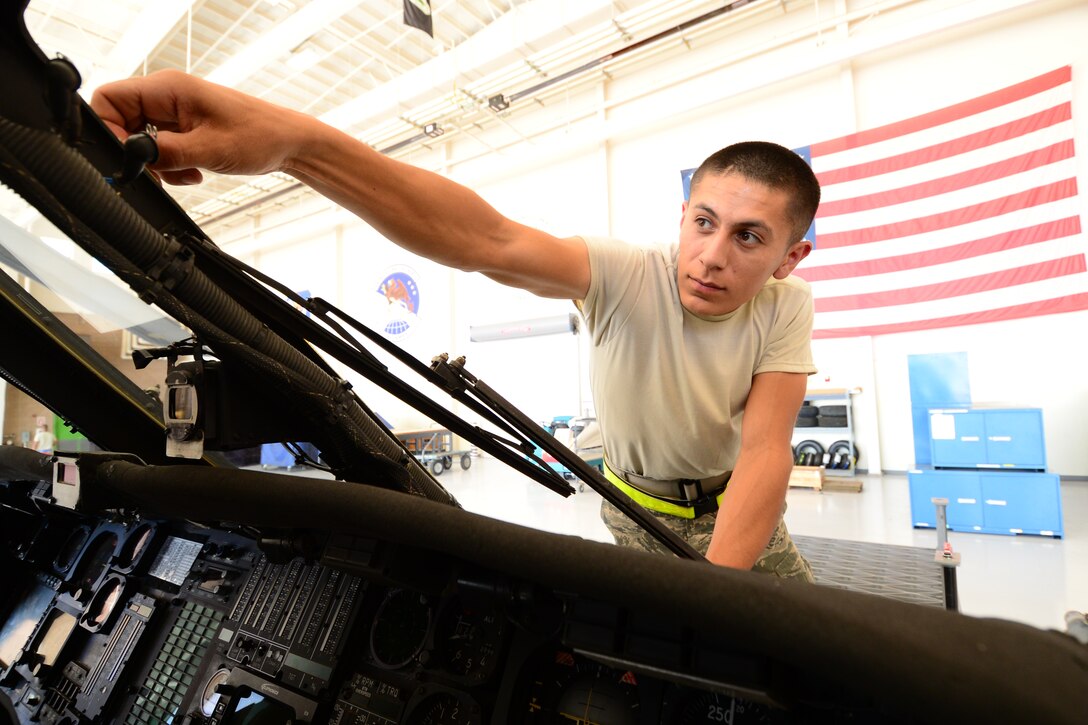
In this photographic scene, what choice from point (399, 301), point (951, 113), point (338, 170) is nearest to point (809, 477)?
point (951, 113)

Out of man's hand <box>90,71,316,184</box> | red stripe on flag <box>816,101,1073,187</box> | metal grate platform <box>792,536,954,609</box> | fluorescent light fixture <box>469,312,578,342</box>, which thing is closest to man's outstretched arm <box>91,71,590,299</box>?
man's hand <box>90,71,316,184</box>

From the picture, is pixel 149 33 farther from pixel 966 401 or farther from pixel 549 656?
pixel 966 401

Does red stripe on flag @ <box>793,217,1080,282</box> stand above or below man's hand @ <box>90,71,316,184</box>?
above

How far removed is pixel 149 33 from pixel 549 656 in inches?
316

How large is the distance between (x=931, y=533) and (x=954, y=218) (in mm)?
3538

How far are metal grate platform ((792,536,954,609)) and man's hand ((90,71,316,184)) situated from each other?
2.19 meters

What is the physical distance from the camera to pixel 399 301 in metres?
11.8

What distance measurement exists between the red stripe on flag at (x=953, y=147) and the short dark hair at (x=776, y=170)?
5387 mm

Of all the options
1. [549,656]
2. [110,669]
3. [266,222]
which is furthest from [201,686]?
[266,222]

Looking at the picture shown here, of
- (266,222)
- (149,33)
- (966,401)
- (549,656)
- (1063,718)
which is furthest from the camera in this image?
(266,222)

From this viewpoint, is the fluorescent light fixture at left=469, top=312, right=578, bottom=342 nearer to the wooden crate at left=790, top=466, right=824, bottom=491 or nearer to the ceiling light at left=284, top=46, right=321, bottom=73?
the wooden crate at left=790, top=466, right=824, bottom=491

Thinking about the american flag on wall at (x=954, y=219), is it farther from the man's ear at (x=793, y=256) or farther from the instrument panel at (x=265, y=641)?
the instrument panel at (x=265, y=641)

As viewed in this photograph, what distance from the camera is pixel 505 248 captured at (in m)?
1.13

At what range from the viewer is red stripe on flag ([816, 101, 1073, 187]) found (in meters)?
5.68
